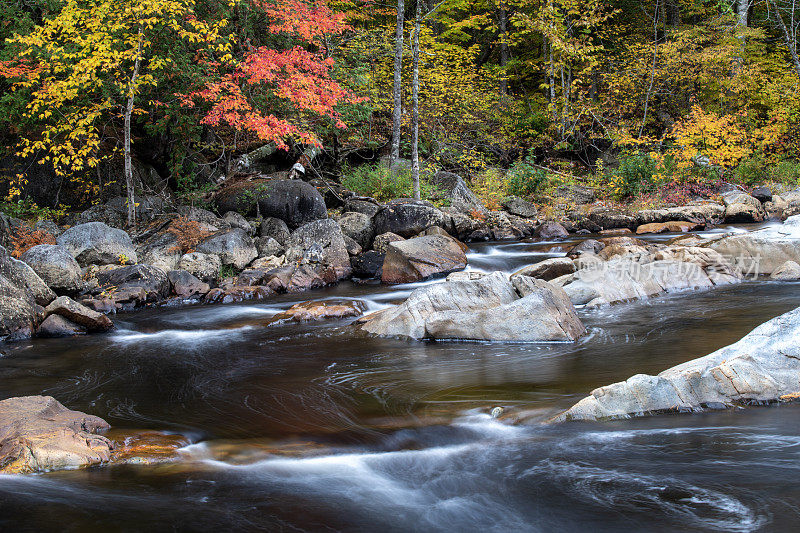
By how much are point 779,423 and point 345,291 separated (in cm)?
824

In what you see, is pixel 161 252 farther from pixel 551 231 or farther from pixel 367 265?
pixel 551 231

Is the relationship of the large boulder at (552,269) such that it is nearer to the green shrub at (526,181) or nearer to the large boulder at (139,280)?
the large boulder at (139,280)

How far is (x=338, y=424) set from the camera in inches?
179

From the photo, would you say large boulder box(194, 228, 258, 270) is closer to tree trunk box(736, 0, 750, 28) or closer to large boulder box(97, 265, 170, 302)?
large boulder box(97, 265, 170, 302)

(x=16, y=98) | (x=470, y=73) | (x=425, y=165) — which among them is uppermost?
(x=470, y=73)

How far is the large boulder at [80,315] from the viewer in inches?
331

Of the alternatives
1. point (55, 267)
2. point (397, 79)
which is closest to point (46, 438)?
point (55, 267)

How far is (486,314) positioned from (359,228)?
25.5ft

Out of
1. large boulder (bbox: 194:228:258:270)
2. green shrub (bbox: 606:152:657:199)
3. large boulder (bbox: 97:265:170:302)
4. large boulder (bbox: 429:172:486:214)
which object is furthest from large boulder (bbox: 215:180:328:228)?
green shrub (bbox: 606:152:657:199)

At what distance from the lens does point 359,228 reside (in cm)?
1427

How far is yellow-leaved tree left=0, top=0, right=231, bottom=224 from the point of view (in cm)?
1130

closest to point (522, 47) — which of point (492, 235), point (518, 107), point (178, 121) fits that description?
point (518, 107)

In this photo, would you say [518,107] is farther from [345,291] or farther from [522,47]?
[345,291]

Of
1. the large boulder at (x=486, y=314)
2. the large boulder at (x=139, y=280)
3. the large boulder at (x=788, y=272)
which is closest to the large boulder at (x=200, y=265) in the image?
the large boulder at (x=139, y=280)
